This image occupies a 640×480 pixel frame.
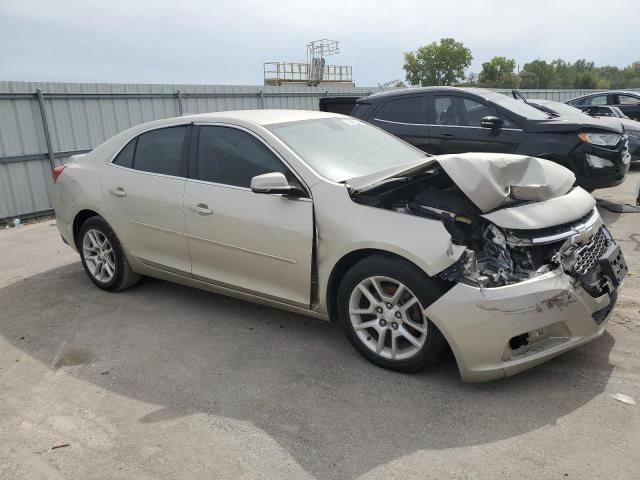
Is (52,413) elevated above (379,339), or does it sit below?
below

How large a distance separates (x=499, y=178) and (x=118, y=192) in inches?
127

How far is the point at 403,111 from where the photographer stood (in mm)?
8227

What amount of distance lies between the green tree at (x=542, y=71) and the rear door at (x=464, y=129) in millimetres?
99904

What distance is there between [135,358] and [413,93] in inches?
230

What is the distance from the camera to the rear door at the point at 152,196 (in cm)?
448

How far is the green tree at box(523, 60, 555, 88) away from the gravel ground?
104768 mm

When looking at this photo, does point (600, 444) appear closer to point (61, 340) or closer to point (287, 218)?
point (287, 218)

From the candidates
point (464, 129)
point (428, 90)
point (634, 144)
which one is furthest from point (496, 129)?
point (634, 144)

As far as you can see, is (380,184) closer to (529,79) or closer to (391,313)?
(391,313)

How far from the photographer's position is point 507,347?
3.09m

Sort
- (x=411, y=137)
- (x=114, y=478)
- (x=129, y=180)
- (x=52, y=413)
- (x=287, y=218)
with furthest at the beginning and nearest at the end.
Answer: (x=411, y=137) → (x=129, y=180) → (x=287, y=218) → (x=52, y=413) → (x=114, y=478)

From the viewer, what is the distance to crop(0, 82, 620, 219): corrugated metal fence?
29.9 ft

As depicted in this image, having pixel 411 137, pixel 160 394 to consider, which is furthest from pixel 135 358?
pixel 411 137

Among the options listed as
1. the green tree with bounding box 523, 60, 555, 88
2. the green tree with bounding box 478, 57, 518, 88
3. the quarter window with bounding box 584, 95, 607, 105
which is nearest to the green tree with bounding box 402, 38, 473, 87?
the green tree with bounding box 478, 57, 518, 88
